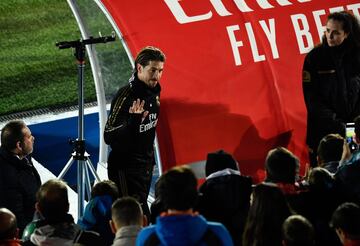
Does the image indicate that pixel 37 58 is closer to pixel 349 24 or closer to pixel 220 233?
pixel 349 24

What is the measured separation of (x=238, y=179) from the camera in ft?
20.2

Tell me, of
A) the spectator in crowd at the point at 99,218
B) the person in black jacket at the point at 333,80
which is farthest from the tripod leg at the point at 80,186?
the spectator in crowd at the point at 99,218

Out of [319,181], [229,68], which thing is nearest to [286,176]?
[319,181]

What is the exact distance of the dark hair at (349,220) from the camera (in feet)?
18.3

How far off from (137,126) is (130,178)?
39cm

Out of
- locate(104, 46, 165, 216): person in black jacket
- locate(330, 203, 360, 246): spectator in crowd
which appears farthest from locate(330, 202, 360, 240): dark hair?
locate(104, 46, 165, 216): person in black jacket

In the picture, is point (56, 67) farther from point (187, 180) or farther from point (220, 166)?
point (187, 180)

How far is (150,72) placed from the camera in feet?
A: 24.1

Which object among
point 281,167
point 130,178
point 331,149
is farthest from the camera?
point 130,178

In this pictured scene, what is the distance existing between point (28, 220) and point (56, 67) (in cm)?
757

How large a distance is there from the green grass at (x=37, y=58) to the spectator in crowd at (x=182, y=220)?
25.4 ft

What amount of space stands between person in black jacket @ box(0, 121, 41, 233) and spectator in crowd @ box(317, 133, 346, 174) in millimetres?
1966

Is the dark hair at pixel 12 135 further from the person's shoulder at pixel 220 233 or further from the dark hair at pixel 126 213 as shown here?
the person's shoulder at pixel 220 233

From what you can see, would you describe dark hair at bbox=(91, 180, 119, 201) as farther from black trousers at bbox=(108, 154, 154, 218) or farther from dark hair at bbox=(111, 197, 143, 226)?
black trousers at bbox=(108, 154, 154, 218)
